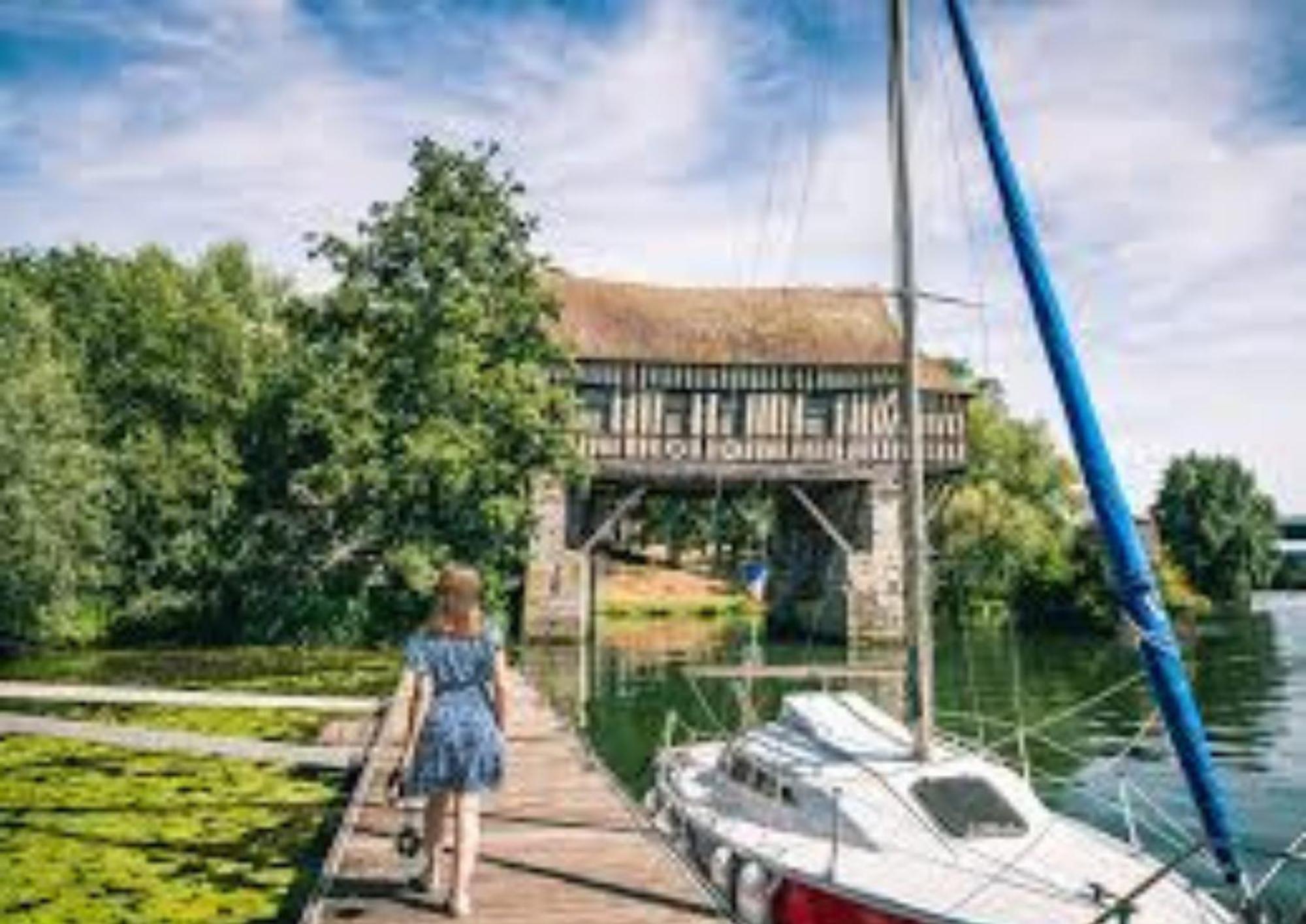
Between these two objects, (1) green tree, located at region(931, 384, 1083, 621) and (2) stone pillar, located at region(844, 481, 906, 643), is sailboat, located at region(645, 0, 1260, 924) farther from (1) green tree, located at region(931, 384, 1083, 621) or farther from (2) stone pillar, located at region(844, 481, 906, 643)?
(1) green tree, located at region(931, 384, 1083, 621)

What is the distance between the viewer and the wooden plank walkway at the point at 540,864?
30.6 feet

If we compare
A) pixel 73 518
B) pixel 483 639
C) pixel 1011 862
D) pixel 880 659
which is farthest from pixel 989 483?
pixel 483 639

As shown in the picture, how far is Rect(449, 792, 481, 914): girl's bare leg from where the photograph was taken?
880cm

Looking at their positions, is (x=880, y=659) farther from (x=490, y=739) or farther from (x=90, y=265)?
(x=90, y=265)

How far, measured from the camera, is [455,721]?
885cm

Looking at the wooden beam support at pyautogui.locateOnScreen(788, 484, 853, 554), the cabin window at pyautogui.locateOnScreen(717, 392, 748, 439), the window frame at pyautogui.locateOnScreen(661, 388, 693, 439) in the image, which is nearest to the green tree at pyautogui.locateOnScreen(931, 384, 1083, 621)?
the wooden beam support at pyautogui.locateOnScreen(788, 484, 853, 554)

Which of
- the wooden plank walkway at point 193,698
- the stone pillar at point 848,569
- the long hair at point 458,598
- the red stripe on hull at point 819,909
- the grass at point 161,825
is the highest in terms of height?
the stone pillar at point 848,569

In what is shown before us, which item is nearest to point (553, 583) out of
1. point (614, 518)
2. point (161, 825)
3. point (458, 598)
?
point (614, 518)

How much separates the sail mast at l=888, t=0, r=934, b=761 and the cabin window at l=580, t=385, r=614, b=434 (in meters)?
30.2

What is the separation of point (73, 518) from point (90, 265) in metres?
29.3

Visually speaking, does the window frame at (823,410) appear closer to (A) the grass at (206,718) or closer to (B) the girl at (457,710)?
(A) the grass at (206,718)

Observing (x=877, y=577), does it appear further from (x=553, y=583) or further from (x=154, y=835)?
(x=154, y=835)

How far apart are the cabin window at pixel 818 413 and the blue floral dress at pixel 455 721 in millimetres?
36412

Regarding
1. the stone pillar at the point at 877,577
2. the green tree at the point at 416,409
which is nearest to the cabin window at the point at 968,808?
the green tree at the point at 416,409
